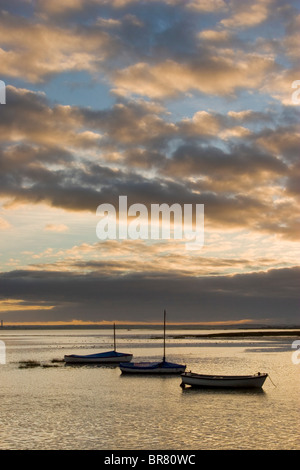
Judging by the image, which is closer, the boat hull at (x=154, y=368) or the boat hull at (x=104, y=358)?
the boat hull at (x=154, y=368)

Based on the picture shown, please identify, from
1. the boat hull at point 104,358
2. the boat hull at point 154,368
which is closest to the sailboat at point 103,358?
the boat hull at point 104,358

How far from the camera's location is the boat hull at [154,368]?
6994 centimetres

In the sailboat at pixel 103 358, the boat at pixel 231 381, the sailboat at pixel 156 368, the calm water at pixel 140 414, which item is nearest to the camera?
the calm water at pixel 140 414

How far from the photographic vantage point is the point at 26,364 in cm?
8394

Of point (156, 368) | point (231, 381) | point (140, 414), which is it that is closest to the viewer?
point (140, 414)

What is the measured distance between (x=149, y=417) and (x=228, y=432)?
7380mm

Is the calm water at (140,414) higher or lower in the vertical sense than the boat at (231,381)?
lower

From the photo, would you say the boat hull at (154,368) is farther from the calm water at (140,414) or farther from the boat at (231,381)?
the boat at (231,381)

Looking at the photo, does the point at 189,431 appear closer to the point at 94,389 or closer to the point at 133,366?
the point at 94,389

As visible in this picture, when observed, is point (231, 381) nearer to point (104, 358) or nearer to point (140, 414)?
point (140, 414)

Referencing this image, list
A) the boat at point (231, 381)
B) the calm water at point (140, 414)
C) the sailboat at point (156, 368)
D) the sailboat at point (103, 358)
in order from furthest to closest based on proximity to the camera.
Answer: the sailboat at point (103, 358) → the sailboat at point (156, 368) → the boat at point (231, 381) → the calm water at point (140, 414)

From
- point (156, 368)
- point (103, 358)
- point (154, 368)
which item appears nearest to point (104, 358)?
point (103, 358)

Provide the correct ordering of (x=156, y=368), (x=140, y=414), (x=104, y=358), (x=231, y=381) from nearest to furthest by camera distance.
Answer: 1. (x=140, y=414)
2. (x=231, y=381)
3. (x=156, y=368)
4. (x=104, y=358)

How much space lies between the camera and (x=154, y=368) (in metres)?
70.2
